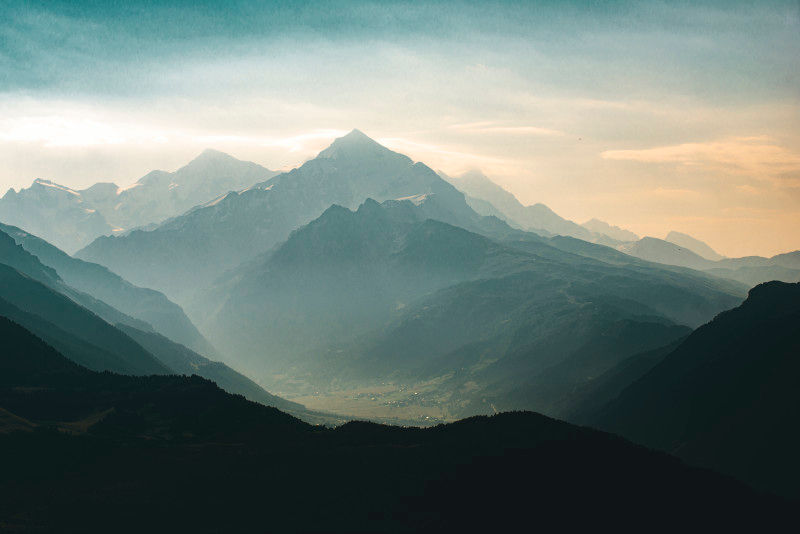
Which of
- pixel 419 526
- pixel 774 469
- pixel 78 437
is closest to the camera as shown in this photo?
pixel 419 526

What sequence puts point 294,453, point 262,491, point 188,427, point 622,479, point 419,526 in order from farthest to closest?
point 188,427 < point 294,453 < point 622,479 < point 262,491 < point 419,526

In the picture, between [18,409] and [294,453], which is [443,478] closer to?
[294,453]

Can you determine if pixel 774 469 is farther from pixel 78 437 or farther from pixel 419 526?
pixel 78 437

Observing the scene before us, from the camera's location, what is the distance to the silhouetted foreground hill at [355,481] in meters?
113

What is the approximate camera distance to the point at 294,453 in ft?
480

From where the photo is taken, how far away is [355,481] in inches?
5069

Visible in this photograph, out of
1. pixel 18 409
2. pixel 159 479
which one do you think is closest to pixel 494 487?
pixel 159 479

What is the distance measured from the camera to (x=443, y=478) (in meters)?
129

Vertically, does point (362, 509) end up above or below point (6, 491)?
above

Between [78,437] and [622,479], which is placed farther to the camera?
[78,437]

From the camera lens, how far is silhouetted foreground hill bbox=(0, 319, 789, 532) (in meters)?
113

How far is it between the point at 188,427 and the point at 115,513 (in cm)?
6619

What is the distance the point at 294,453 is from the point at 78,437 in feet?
191

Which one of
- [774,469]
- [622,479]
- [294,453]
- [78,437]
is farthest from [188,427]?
[774,469]
